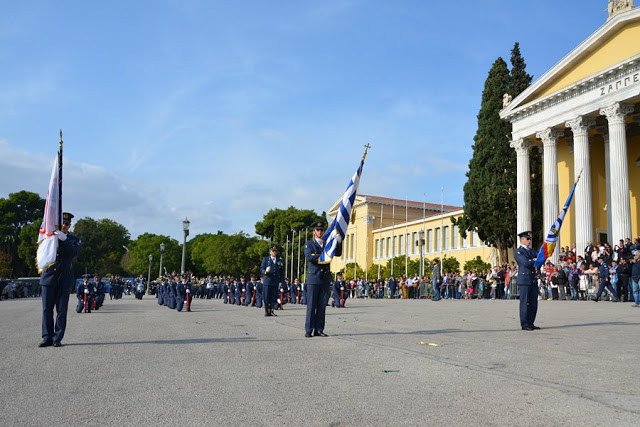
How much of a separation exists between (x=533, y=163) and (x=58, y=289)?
3522 cm

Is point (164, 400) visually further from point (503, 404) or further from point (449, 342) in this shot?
point (449, 342)

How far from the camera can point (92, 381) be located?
543cm

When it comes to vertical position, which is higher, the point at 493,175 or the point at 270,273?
the point at 493,175

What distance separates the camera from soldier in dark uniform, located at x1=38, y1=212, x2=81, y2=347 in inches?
326

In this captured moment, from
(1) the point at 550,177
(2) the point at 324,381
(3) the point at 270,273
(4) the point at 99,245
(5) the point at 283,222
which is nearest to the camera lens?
(2) the point at 324,381

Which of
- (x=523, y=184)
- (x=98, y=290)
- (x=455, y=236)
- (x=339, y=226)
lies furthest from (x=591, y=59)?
(x=455, y=236)

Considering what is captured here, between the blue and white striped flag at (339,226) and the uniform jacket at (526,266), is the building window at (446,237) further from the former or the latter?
the blue and white striped flag at (339,226)

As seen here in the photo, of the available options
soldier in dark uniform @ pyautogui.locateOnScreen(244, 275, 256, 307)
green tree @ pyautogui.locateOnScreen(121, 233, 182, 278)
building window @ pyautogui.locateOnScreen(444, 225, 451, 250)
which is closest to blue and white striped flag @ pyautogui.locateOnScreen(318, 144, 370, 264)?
soldier in dark uniform @ pyautogui.locateOnScreen(244, 275, 256, 307)

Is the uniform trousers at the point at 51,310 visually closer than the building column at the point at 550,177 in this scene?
Yes

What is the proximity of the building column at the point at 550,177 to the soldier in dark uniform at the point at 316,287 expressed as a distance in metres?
24.8

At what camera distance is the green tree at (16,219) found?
7519 centimetres

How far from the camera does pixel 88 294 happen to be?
66.2 feet

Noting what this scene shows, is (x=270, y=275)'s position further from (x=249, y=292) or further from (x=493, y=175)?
(x=493, y=175)

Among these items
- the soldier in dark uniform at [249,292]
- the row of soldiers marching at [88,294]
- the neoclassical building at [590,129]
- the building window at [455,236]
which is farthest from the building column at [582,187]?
the building window at [455,236]
